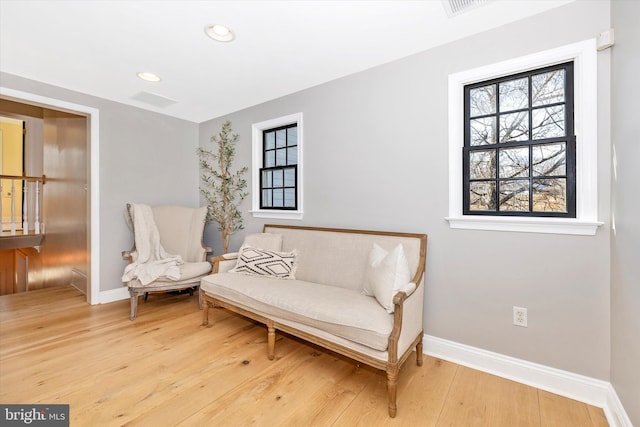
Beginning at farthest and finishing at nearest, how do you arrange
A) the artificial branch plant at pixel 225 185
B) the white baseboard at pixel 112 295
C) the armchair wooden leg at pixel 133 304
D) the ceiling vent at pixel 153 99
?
the artificial branch plant at pixel 225 185, the white baseboard at pixel 112 295, the ceiling vent at pixel 153 99, the armchair wooden leg at pixel 133 304

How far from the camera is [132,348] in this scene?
7.54 feet

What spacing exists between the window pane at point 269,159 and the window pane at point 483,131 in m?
2.22

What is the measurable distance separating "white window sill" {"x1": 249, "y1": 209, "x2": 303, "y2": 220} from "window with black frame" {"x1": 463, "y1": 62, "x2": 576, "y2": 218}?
1681mm

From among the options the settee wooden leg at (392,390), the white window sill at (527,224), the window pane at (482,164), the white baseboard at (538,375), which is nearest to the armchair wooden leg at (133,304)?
the settee wooden leg at (392,390)

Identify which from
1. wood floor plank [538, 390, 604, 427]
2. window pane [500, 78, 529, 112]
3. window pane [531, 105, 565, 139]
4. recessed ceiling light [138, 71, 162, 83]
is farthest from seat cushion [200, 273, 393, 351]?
recessed ceiling light [138, 71, 162, 83]

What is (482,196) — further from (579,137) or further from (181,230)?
(181,230)

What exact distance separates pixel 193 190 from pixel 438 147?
3476 mm

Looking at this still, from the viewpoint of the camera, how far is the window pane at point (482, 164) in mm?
2086

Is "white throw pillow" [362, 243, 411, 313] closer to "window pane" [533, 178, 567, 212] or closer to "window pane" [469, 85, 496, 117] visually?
"window pane" [533, 178, 567, 212]

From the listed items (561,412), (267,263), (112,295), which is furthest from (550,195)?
(112,295)

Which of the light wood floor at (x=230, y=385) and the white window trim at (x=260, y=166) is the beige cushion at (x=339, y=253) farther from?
the light wood floor at (x=230, y=385)

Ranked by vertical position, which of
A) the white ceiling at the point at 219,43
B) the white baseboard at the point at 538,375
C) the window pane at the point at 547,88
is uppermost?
the white ceiling at the point at 219,43

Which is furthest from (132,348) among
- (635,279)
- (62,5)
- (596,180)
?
(596,180)

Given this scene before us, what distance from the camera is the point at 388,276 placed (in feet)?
6.15
